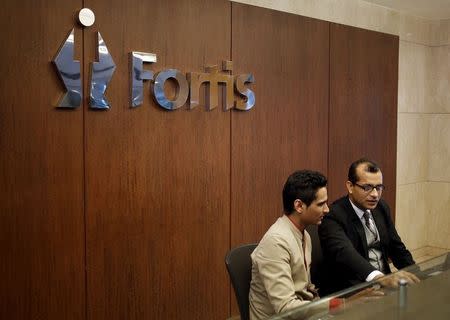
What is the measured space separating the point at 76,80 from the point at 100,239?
964 millimetres

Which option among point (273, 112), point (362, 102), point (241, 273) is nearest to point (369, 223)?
point (241, 273)

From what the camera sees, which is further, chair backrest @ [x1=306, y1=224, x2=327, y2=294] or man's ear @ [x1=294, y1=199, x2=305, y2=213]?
chair backrest @ [x1=306, y1=224, x2=327, y2=294]

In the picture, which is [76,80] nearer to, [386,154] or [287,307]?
[287,307]

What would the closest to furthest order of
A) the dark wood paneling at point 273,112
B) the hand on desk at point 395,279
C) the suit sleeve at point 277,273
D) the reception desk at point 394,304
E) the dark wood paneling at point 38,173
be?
1. the reception desk at point 394,304
2. the hand on desk at point 395,279
3. the suit sleeve at point 277,273
4. the dark wood paneling at point 38,173
5. the dark wood paneling at point 273,112

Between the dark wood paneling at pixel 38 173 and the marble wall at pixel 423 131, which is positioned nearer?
the dark wood paneling at pixel 38 173

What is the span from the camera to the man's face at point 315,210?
2.45 m

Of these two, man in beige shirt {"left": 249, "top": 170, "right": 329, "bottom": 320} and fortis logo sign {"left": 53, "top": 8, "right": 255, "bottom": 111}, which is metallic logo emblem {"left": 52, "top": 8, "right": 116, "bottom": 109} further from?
man in beige shirt {"left": 249, "top": 170, "right": 329, "bottom": 320}

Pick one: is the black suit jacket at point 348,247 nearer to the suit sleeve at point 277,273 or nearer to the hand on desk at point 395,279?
the suit sleeve at point 277,273

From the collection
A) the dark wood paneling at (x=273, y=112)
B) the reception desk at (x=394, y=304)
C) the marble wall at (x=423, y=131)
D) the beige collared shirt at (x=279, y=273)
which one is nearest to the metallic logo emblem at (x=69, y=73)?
the dark wood paneling at (x=273, y=112)

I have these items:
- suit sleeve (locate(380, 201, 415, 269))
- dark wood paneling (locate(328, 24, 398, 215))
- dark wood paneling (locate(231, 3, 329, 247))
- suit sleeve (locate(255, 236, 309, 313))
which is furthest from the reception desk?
dark wood paneling (locate(328, 24, 398, 215))

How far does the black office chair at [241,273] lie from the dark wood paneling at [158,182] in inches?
44.9

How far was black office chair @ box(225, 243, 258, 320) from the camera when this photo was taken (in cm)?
238

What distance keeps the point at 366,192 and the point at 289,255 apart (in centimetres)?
74

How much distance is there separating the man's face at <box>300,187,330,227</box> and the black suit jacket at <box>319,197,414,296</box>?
0.26 m
